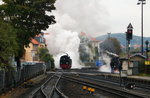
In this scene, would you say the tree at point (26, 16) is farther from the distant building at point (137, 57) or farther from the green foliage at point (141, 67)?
the distant building at point (137, 57)

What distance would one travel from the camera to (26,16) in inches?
1216

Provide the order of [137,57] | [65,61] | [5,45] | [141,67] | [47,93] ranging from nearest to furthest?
[5,45], [47,93], [141,67], [137,57], [65,61]

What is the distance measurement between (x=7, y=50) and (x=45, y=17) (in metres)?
12.6

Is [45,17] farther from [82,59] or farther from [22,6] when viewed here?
[82,59]

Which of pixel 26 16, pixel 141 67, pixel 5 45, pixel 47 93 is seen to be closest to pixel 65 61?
pixel 141 67

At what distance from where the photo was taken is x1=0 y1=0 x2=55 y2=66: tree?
2909 centimetres

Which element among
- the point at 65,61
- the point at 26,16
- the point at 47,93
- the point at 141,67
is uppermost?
the point at 26,16

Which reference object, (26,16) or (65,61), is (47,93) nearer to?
(26,16)

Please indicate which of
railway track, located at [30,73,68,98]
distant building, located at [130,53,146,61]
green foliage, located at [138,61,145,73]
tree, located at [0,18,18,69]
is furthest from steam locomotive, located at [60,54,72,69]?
tree, located at [0,18,18,69]

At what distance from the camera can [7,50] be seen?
2086 cm

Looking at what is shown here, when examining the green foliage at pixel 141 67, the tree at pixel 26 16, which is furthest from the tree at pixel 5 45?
the green foliage at pixel 141 67

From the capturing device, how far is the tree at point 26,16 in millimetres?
29094

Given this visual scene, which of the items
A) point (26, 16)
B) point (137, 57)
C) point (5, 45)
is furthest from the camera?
point (137, 57)

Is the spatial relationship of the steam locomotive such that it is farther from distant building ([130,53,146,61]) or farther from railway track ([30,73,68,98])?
railway track ([30,73,68,98])
